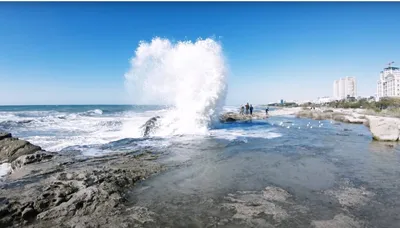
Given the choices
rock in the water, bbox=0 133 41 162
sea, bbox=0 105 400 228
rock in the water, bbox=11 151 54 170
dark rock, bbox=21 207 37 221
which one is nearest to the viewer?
dark rock, bbox=21 207 37 221

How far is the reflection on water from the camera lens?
5.30 metres

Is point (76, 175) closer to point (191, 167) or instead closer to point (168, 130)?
point (191, 167)

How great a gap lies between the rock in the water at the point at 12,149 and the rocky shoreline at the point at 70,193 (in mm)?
427

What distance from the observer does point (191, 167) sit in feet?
31.1

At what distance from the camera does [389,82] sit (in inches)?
4451

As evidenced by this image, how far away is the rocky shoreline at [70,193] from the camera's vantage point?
16.9 feet

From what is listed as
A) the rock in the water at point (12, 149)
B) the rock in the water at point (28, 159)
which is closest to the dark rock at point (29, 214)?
the rock in the water at point (28, 159)

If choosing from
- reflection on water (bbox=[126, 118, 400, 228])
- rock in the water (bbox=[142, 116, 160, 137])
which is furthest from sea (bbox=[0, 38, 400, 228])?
rock in the water (bbox=[142, 116, 160, 137])

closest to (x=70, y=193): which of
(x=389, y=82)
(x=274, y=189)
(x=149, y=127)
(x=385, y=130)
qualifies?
(x=274, y=189)

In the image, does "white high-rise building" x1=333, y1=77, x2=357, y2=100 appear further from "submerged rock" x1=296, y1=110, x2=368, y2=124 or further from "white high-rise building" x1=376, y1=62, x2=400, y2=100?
"submerged rock" x1=296, y1=110, x2=368, y2=124

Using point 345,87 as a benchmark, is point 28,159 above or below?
below

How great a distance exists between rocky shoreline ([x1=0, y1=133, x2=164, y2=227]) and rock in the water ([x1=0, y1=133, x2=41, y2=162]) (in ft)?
1.40

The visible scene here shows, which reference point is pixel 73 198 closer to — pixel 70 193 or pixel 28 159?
pixel 70 193

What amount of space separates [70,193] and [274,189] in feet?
18.2
